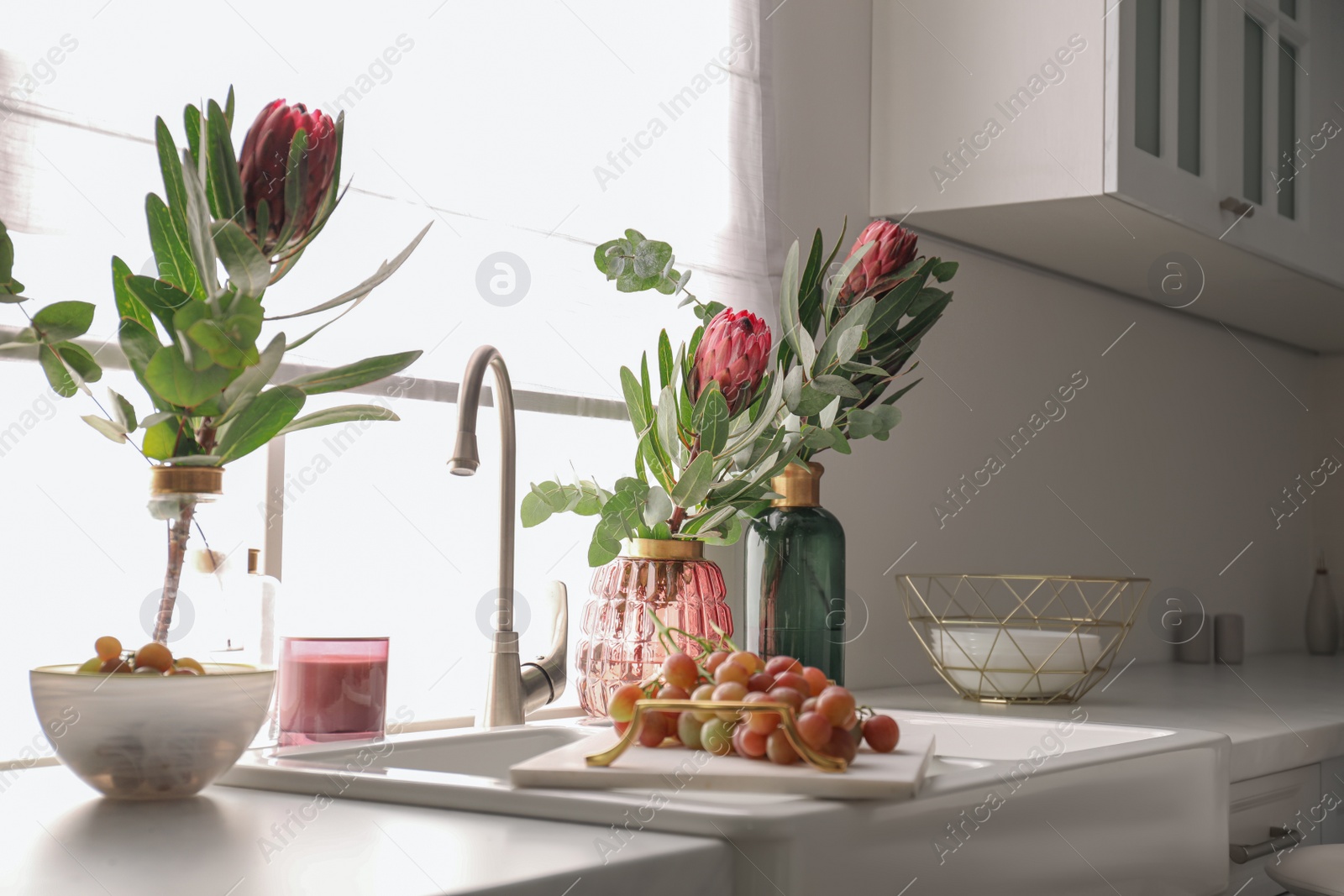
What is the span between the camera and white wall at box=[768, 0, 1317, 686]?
176 centimetres

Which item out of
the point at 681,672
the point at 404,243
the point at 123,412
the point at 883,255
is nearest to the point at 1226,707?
the point at 883,255

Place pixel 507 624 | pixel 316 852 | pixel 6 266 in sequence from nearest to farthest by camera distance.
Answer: pixel 316 852 → pixel 6 266 → pixel 507 624

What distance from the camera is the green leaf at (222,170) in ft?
2.62

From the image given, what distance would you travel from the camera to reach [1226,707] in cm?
160

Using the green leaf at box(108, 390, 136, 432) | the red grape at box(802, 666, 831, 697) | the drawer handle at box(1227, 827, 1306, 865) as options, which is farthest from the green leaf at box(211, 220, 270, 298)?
the drawer handle at box(1227, 827, 1306, 865)

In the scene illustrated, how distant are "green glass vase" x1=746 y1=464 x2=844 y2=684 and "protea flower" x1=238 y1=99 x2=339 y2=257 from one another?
0.66 m

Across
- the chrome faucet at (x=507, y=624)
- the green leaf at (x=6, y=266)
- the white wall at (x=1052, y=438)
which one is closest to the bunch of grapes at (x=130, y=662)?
the green leaf at (x=6, y=266)

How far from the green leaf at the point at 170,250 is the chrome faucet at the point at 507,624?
257 millimetres

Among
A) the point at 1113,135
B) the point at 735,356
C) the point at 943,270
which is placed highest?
the point at 1113,135

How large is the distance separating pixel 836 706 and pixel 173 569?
0.41m

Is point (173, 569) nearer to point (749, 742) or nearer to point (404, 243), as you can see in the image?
point (749, 742)

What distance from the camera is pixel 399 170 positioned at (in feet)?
4.06

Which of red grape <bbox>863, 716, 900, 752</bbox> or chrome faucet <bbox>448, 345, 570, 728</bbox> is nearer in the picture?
red grape <bbox>863, 716, 900, 752</bbox>

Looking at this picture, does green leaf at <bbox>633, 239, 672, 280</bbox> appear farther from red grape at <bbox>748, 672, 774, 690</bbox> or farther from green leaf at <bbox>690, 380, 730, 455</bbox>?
red grape at <bbox>748, 672, 774, 690</bbox>
